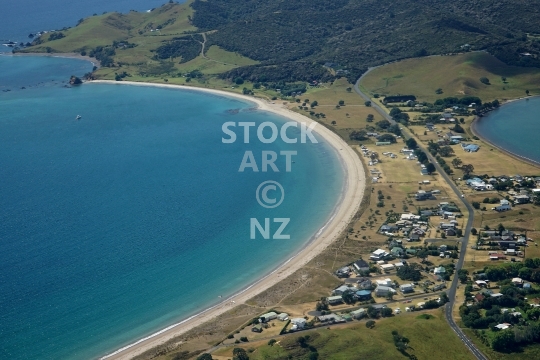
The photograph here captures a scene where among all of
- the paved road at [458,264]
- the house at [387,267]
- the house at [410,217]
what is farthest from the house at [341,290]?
the house at [410,217]

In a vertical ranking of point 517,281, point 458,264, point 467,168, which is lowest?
point 458,264

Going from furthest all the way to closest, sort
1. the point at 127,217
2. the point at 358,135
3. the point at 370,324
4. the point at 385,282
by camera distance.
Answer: the point at 358,135 < the point at 127,217 < the point at 385,282 < the point at 370,324

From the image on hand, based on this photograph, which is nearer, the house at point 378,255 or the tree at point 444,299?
the tree at point 444,299

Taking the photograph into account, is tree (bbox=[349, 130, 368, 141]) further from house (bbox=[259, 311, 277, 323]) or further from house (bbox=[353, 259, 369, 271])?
house (bbox=[259, 311, 277, 323])

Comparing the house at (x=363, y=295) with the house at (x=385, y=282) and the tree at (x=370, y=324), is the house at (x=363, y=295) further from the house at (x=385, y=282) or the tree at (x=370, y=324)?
the tree at (x=370, y=324)

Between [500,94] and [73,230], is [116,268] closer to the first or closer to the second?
[73,230]

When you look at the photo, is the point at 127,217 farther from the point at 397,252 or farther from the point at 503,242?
the point at 503,242

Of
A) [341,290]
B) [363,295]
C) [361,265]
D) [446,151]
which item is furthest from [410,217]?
[446,151]
